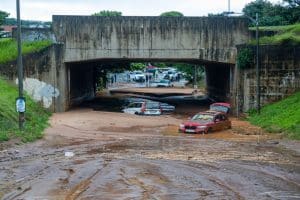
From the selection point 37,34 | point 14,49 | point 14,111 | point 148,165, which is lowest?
point 148,165

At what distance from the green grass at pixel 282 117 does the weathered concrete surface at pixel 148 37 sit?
212 inches

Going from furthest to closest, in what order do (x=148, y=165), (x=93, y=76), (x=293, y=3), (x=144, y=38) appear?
(x=93, y=76)
(x=293, y=3)
(x=144, y=38)
(x=148, y=165)

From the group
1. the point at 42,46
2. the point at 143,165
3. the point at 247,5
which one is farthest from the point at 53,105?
the point at 247,5

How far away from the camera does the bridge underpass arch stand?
168 feet

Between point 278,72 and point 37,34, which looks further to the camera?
point 37,34

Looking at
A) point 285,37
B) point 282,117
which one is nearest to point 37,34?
point 285,37

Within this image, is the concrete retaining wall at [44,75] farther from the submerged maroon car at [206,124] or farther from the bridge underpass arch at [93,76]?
the submerged maroon car at [206,124]

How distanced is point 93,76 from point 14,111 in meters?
33.7

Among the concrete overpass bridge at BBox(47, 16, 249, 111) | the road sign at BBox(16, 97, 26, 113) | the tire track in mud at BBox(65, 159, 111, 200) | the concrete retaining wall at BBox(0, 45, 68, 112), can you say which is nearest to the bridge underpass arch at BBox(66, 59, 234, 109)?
the concrete retaining wall at BBox(0, 45, 68, 112)

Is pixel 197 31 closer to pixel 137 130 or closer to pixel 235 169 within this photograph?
pixel 137 130

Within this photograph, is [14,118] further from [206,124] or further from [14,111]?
[206,124]

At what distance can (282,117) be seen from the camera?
4025 centimetres

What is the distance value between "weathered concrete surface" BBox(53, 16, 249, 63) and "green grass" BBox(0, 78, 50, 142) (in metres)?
5.03

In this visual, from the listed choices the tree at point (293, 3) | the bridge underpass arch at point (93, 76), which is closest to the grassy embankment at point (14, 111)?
the bridge underpass arch at point (93, 76)
